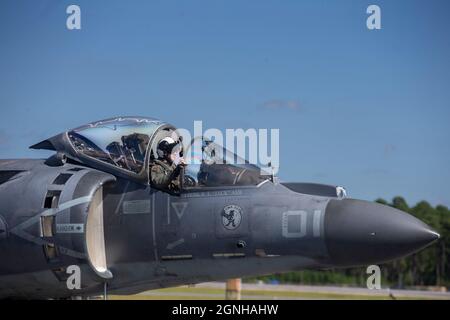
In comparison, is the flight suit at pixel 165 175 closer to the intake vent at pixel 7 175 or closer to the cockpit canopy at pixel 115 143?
the cockpit canopy at pixel 115 143

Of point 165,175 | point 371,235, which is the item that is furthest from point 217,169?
point 371,235

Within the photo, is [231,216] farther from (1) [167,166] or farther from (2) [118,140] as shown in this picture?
(2) [118,140]

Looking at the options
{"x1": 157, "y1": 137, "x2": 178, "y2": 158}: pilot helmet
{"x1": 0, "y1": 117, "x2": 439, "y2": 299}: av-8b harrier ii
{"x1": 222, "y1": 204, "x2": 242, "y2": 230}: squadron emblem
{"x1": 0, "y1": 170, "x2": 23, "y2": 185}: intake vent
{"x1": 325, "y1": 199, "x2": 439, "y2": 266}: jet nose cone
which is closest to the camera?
{"x1": 325, "y1": 199, "x2": 439, "y2": 266}: jet nose cone

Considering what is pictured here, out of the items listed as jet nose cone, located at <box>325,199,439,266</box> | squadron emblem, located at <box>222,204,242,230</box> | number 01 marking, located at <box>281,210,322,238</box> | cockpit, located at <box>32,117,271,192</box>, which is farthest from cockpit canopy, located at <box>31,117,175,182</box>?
jet nose cone, located at <box>325,199,439,266</box>

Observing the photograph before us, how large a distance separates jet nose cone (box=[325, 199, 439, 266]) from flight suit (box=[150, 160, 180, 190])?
2288mm

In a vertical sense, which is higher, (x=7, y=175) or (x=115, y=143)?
(x=115, y=143)

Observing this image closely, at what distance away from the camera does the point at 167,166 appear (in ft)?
37.0

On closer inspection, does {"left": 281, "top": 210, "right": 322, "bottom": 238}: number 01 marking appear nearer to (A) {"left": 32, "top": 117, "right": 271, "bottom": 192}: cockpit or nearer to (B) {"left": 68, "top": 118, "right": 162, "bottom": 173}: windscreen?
(A) {"left": 32, "top": 117, "right": 271, "bottom": 192}: cockpit

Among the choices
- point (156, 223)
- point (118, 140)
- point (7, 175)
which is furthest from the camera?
point (7, 175)

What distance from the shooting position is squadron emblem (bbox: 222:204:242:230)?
10.5 metres

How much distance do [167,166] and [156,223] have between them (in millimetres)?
884
